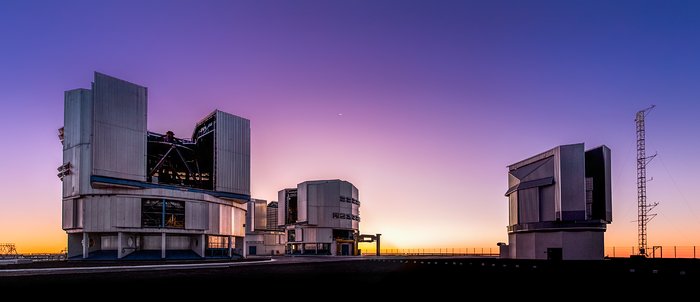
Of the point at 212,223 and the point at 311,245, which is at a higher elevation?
the point at 212,223

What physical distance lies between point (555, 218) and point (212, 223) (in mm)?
47132

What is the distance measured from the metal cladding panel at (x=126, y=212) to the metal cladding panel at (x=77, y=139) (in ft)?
12.8

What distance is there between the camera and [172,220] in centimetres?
7256

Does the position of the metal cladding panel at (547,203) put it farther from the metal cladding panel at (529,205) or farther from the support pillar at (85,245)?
the support pillar at (85,245)

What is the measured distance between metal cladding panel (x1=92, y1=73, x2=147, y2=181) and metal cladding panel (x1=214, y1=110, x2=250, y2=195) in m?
12.8

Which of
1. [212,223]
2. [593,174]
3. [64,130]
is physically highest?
[64,130]

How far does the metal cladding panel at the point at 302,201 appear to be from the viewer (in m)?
125

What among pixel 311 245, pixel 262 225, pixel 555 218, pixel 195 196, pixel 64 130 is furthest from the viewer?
pixel 262 225

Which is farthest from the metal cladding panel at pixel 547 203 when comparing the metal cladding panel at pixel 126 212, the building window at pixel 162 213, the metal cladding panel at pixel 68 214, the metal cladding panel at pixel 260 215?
the metal cladding panel at pixel 260 215

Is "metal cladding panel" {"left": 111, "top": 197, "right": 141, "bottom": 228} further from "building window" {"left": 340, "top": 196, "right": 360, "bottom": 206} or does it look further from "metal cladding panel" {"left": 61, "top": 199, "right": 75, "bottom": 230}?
"building window" {"left": 340, "top": 196, "right": 360, "bottom": 206}

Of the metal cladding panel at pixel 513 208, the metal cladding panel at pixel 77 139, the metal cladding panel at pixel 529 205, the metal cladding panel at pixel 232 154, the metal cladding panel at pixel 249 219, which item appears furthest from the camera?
the metal cladding panel at pixel 249 219

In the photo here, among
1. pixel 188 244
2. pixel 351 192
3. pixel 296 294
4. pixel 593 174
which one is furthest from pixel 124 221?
pixel 351 192

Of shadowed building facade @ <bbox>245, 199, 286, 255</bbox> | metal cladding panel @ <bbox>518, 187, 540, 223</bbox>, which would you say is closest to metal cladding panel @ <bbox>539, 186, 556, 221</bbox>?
metal cladding panel @ <bbox>518, 187, 540, 223</bbox>

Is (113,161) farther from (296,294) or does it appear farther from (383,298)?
(383,298)
